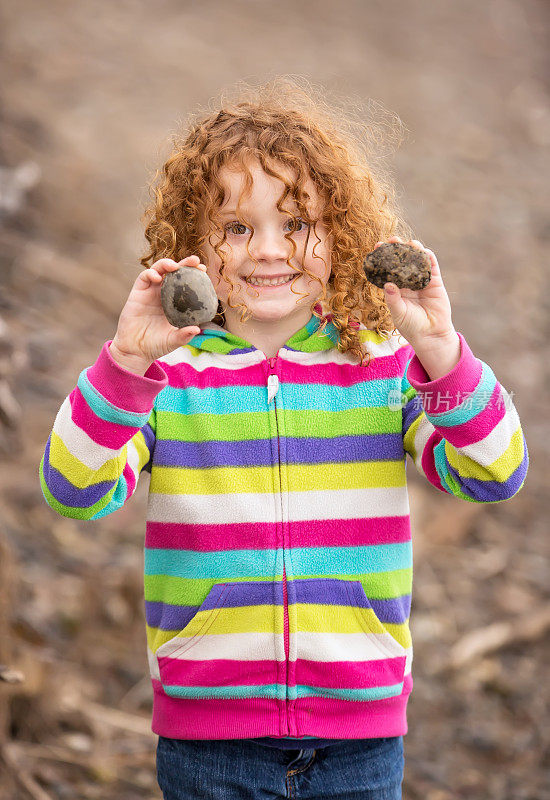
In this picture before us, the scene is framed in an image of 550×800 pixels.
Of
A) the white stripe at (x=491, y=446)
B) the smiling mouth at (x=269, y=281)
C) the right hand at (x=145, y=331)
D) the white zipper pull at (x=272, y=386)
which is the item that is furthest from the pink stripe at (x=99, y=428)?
the white stripe at (x=491, y=446)

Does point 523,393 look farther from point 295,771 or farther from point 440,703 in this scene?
point 295,771

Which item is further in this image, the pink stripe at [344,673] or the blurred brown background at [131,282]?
the blurred brown background at [131,282]

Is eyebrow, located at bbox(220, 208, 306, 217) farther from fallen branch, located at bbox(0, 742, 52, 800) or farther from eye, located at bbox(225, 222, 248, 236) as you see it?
fallen branch, located at bbox(0, 742, 52, 800)

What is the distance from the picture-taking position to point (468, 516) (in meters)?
4.75

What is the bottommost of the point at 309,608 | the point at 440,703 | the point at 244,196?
the point at 440,703

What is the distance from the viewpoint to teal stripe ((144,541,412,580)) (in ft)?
6.42

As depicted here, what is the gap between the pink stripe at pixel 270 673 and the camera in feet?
6.37

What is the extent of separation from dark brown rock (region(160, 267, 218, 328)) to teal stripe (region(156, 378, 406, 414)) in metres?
0.24

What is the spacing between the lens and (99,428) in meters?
1.82

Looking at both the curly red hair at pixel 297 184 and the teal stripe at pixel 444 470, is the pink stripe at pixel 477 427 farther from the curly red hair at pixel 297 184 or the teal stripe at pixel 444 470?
the curly red hair at pixel 297 184

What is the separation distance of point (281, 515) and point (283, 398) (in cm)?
26

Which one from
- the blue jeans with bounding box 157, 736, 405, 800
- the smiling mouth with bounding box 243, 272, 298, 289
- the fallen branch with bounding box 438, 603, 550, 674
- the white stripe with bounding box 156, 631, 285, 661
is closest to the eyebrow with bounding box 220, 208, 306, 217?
the smiling mouth with bounding box 243, 272, 298, 289

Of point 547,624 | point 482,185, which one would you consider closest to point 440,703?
point 547,624

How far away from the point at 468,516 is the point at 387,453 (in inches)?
113
